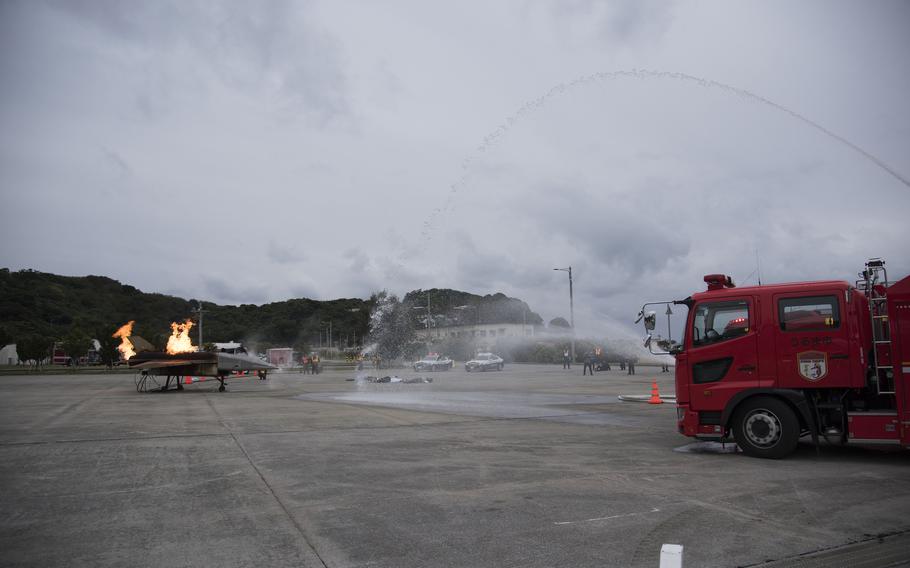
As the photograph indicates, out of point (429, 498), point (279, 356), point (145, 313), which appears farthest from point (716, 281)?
point (145, 313)

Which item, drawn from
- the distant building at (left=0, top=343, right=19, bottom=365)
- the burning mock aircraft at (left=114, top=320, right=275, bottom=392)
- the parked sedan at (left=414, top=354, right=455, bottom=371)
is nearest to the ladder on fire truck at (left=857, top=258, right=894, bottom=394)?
Result: the burning mock aircraft at (left=114, top=320, right=275, bottom=392)

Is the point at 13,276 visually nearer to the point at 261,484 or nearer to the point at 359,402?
the point at 359,402

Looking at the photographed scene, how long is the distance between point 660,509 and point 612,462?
300 cm

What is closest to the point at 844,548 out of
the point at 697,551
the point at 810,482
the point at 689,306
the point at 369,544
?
the point at 697,551

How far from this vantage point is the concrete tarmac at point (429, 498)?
5461 millimetres

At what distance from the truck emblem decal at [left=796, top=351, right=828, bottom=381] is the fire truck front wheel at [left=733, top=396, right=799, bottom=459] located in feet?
2.01

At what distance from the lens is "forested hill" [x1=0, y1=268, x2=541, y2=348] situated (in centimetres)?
10494

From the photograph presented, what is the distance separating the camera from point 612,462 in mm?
9742

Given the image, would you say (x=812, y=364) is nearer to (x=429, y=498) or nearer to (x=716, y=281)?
(x=716, y=281)

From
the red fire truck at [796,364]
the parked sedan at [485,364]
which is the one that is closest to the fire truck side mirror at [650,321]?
the red fire truck at [796,364]

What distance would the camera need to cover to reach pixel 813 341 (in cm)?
984

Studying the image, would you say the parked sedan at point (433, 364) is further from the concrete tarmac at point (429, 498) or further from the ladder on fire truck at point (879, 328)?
the ladder on fire truck at point (879, 328)

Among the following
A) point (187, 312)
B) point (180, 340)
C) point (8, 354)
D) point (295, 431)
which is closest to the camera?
point (295, 431)

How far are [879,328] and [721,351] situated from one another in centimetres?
231
